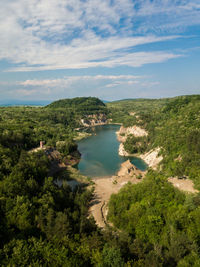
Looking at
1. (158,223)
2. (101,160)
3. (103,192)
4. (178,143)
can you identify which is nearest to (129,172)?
(103,192)

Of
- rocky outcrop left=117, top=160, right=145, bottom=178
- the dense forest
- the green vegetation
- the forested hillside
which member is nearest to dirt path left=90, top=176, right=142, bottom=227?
the dense forest

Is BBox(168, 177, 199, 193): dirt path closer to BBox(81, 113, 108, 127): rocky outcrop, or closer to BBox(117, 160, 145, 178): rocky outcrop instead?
BBox(117, 160, 145, 178): rocky outcrop

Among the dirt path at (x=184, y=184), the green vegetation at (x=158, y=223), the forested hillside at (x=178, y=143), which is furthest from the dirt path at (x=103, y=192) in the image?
the forested hillside at (x=178, y=143)

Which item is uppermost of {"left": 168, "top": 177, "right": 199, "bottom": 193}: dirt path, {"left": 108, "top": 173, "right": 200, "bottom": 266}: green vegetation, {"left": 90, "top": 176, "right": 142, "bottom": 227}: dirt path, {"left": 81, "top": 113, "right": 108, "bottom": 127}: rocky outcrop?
{"left": 81, "top": 113, "right": 108, "bottom": 127}: rocky outcrop

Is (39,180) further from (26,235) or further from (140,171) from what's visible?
(140,171)

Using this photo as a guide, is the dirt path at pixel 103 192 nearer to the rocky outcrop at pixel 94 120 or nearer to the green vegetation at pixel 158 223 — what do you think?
the green vegetation at pixel 158 223

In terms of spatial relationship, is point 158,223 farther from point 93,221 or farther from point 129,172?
point 129,172

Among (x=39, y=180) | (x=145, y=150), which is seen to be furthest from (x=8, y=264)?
(x=145, y=150)
